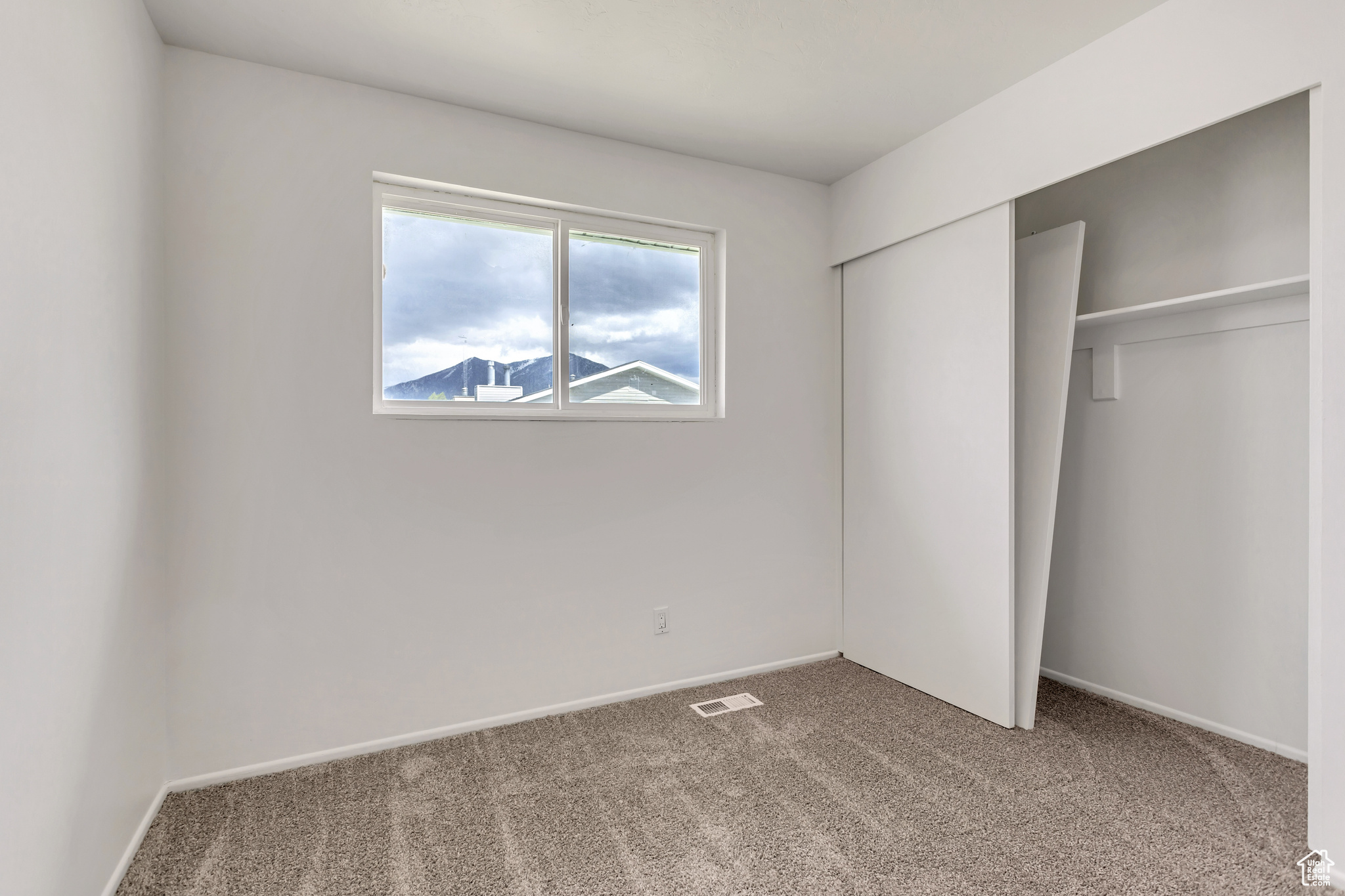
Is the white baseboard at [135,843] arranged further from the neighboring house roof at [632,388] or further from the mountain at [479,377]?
the neighboring house roof at [632,388]

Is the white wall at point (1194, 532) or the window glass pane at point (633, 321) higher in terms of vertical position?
the window glass pane at point (633, 321)

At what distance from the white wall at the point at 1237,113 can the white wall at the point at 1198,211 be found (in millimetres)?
453

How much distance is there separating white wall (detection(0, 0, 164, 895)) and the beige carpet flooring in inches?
17.0

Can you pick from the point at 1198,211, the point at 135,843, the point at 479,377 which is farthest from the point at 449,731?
the point at 1198,211

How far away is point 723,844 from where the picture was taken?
1885mm

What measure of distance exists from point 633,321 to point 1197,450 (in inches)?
92.2

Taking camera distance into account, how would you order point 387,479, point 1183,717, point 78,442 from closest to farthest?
point 78,442 → point 387,479 → point 1183,717

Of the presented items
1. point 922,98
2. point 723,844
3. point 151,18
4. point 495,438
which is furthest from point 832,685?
point 151,18

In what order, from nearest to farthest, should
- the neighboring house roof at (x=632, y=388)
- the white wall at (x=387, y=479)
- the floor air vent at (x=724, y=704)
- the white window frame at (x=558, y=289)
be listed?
the white wall at (x=387, y=479), the white window frame at (x=558, y=289), the floor air vent at (x=724, y=704), the neighboring house roof at (x=632, y=388)

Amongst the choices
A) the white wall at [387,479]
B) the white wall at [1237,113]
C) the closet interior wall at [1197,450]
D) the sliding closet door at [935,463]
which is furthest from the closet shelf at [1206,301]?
the white wall at [387,479]

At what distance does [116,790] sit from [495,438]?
152 cm

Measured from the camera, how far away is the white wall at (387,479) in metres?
2.24

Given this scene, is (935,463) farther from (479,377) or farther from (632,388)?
(479,377)

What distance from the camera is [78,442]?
5.14 ft
